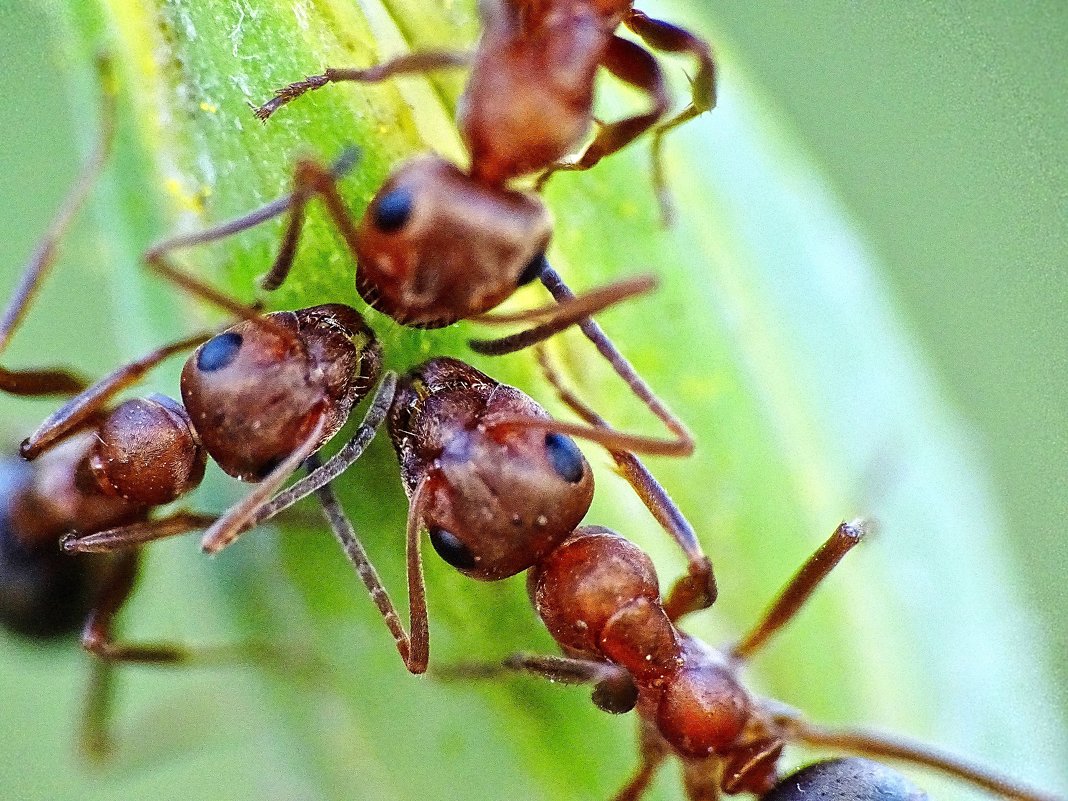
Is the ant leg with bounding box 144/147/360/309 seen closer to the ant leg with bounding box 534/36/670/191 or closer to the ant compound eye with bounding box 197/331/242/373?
the ant compound eye with bounding box 197/331/242/373

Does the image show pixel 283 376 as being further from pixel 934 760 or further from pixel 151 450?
pixel 934 760

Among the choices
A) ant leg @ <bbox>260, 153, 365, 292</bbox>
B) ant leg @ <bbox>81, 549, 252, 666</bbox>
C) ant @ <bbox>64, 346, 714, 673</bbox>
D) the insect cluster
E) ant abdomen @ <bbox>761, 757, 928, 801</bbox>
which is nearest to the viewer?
ant leg @ <bbox>260, 153, 365, 292</bbox>

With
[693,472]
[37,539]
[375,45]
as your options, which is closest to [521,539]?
[693,472]

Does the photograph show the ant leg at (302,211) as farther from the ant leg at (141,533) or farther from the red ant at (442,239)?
the ant leg at (141,533)

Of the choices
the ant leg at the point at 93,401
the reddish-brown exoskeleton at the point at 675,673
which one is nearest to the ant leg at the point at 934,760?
the reddish-brown exoskeleton at the point at 675,673

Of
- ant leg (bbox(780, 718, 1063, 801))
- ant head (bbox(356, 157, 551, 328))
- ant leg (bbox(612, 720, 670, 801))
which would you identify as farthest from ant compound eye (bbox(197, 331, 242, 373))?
ant leg (bbox(780, 718, 1063, 801))

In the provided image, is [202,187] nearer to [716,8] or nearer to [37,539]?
[37,539]
